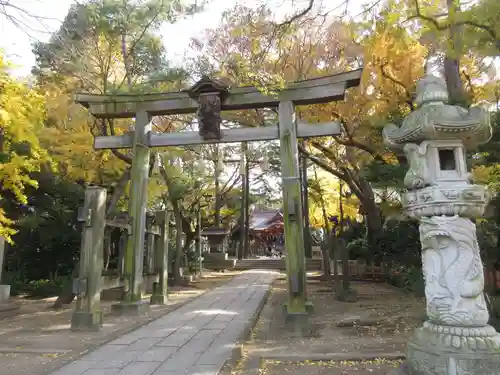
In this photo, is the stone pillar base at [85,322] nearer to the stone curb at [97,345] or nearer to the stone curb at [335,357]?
the stone curb at [97,345]

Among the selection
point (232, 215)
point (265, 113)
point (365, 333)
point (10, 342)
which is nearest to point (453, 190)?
point (365, 333)

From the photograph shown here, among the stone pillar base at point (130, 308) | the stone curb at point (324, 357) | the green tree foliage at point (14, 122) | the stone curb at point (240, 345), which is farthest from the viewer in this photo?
the stone pillar base at point (130, 308)

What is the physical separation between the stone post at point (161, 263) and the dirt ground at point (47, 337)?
0.54 metres

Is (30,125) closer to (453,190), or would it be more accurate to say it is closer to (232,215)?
(453,190)

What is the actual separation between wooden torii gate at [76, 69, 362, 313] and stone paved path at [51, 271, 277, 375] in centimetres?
143

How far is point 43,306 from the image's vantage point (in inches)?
446

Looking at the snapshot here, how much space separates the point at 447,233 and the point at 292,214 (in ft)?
12.0

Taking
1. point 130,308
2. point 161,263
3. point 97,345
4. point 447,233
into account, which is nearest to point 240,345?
point 97,345

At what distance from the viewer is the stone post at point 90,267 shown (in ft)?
24.2

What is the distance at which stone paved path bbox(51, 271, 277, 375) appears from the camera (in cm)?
498

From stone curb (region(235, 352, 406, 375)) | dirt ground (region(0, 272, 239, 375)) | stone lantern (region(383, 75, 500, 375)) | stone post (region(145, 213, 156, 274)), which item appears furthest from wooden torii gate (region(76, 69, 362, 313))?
stone lantern (region(383, 75, 500, 375))

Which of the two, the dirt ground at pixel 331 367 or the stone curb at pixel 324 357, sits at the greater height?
the stone curb at pixel 324 357

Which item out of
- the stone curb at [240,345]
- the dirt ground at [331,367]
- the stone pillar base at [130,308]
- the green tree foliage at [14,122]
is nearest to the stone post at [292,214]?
the stone curb at [240,345]

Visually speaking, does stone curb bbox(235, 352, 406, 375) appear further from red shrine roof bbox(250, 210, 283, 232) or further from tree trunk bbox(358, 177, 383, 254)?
red shrine roof bbox(250, 210, 283, 232)
